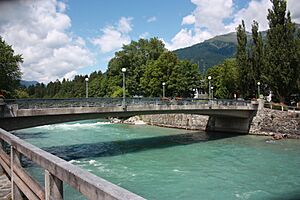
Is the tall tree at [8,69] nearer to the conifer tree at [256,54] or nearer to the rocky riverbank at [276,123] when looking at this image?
the rocky riverbank at [276,123]

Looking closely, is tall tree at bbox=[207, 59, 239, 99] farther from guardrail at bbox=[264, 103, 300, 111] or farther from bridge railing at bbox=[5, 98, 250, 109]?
bridge railing at bbox=[5, 98, 250, 109]

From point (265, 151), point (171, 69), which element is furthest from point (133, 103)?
point (171, 69)

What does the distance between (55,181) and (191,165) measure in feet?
59.7

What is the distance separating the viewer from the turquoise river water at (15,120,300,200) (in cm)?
1473

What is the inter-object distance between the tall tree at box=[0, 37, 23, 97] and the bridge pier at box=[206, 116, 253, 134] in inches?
1068

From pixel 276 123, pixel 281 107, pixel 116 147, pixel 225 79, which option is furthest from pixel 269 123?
pixel 225 79

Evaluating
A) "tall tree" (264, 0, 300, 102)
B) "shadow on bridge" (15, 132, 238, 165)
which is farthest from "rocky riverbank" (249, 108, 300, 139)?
"shadow on bridge" (15, 132, 238, 165)

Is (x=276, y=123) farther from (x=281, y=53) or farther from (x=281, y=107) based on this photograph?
(x=281, y=53)

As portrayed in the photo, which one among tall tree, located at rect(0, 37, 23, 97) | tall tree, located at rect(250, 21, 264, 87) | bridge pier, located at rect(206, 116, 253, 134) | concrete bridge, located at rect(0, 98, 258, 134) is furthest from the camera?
tall tree, located at rect(250, 21, 264, 87)

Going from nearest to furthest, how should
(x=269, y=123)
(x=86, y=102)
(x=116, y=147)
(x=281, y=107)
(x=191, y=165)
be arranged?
(x=191, y=165) < (x=86, y=102) < (x=116, y=147) < (x=269, y=123) < (x=281, y=107)

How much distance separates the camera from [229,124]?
41000 mm

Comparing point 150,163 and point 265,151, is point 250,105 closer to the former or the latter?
point 265,151

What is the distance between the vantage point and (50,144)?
2928 cm

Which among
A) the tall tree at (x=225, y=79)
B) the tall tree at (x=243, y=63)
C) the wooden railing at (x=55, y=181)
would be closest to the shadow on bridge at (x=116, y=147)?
the tall tree at (x=243, y=63)
